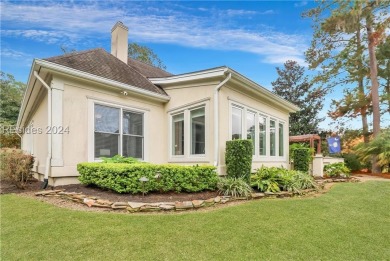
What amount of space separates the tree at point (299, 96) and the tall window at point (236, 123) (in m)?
16.8

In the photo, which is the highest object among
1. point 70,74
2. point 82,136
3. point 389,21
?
point 389,21

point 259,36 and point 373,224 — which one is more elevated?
point 259,36

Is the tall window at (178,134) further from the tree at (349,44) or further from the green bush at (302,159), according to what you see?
the tree at (349,44)

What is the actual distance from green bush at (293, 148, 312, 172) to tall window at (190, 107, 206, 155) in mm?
5811

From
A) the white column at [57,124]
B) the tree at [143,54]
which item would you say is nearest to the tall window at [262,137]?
the white column at [57,124]

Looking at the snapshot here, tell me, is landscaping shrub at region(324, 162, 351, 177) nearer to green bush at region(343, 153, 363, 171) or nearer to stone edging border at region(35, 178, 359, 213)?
green bush at region(343, 153, 363, 171)

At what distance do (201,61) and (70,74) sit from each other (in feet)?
30.5

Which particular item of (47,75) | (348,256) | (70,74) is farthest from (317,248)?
(47,75)

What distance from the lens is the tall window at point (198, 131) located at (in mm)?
8086

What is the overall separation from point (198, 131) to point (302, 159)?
604cm

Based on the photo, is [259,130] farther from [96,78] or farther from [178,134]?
[96,78]

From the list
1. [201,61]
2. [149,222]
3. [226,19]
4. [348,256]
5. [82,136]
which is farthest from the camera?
[201,61]

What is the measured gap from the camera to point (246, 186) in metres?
6.67

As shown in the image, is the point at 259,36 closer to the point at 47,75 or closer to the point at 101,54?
the point at 101,54
